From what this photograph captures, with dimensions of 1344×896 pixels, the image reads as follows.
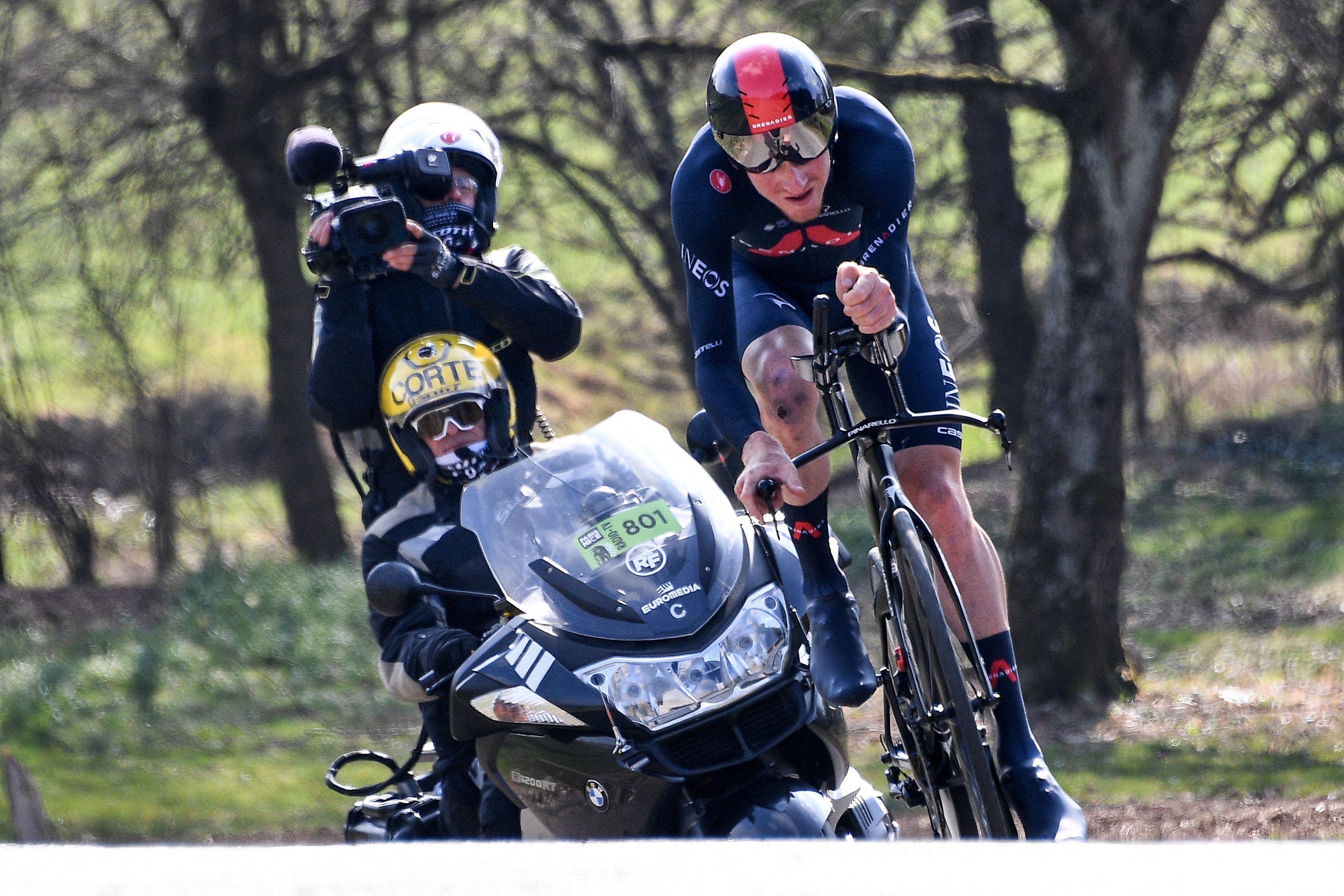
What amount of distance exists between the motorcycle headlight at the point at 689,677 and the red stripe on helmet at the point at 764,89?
1249mm

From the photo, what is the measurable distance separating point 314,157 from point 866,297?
2.36 metres

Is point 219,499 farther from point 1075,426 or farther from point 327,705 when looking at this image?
point 1075,426

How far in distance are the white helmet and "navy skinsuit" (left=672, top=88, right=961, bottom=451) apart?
129 centimetres

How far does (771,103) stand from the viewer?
12.5ft

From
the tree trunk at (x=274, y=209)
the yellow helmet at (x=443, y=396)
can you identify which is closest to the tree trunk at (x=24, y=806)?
the yellow helmet at (x=443, y=396)

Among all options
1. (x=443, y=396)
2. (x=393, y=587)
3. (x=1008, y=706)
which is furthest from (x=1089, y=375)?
(x=393, y=587)

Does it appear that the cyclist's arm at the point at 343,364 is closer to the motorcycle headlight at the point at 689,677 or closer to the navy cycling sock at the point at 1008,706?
the motorcycle headlight at the point at 689,677

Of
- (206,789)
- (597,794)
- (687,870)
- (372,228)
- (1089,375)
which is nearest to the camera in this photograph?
(687,870)

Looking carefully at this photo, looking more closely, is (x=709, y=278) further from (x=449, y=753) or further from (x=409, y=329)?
(x=449, y=753)

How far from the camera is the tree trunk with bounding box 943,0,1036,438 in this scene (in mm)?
13508

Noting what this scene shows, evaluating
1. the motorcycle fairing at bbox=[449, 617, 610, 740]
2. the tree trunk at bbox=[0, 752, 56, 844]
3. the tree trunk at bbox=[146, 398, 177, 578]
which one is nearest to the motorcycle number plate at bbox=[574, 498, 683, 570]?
the motorcycle fairing at bbox=[449, 617, 610, 740]

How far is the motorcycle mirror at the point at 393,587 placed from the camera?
396 centimetres

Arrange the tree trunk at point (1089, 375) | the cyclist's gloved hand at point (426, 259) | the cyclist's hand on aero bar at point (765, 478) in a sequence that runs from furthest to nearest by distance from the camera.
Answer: the tree trunk at point (1089, 375) < the cyclist's gloved hand at point (426, 259) < the cyclist's hand on aero bar at point (765, 478)

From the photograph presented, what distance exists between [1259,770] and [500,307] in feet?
12.5
